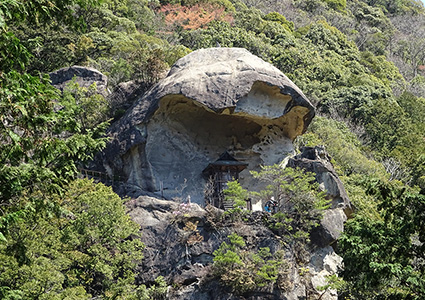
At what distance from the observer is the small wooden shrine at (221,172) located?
902 inches

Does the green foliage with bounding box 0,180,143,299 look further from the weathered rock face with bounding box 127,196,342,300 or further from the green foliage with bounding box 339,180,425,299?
the green foliage with bounding box 339,180,425,299

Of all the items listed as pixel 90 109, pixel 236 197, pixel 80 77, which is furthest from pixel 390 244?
pixel 80 77

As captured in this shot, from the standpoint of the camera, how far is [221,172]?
2345cm

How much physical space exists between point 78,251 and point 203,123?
11384mm

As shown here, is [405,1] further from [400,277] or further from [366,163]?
[400,277]

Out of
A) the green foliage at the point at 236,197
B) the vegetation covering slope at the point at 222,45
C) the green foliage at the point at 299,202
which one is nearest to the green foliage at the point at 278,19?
the vegetation covering slope at the point at 222,45

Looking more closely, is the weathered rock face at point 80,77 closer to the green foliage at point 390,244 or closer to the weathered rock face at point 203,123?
the weathered rock face at point 203,123

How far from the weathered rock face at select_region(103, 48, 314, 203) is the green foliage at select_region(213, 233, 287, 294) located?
17.7ft

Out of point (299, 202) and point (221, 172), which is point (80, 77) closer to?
point (221, 172)

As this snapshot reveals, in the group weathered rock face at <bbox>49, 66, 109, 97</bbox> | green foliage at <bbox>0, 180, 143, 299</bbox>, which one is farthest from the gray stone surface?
weathered rock face at <bbox>49, 66, 109, 97</bbox>

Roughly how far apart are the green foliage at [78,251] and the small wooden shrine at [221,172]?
509 centimetres

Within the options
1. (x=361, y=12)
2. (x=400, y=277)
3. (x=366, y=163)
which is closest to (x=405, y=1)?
(x=361, y=12)

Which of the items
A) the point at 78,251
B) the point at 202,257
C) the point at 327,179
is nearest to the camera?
the point at 78,251

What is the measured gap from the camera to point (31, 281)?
508 inches
